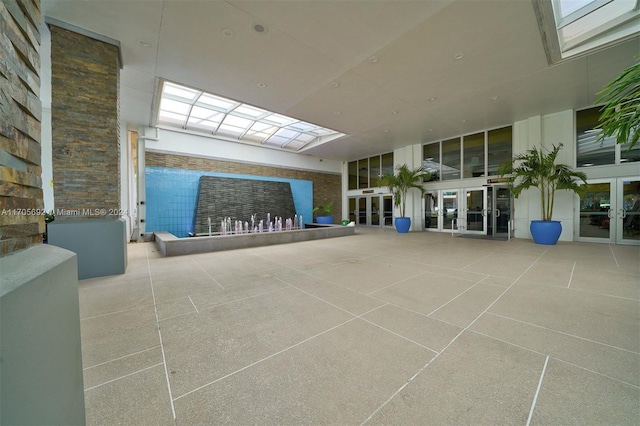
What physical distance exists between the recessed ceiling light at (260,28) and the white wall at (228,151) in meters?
6.97

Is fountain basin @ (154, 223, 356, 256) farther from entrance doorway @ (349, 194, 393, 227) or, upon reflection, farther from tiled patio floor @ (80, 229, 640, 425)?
entrance doorway @ (349, 194, 393, 227)

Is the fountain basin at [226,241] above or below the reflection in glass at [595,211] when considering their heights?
below

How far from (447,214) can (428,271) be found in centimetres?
756

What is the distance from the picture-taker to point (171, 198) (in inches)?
371

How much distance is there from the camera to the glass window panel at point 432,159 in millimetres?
10789

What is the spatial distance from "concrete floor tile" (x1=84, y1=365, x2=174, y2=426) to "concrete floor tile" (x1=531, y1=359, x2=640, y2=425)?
2.09 metres

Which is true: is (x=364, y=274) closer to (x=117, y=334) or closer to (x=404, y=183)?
(x=117, y=334)

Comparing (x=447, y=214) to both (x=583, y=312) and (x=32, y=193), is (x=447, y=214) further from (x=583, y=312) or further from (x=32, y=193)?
(x=32, y=193)

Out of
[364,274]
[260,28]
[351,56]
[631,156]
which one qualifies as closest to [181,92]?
[260,28]

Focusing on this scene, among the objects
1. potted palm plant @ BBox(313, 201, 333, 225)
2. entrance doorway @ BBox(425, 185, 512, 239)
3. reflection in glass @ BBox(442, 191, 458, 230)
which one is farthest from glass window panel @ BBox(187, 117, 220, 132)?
reflection in glass @ BBox(442, 191, 458, 230)

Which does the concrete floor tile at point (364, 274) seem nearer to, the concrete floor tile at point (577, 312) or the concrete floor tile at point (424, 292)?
the concrete floor tile at point (424, 292)

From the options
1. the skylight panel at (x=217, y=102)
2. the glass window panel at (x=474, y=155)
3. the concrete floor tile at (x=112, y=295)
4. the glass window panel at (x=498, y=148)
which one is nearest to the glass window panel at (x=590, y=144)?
the glass window panel at (x=498, y=148)

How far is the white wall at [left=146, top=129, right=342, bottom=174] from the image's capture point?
9180 mm

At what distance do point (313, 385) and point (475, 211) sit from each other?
10372 mm
